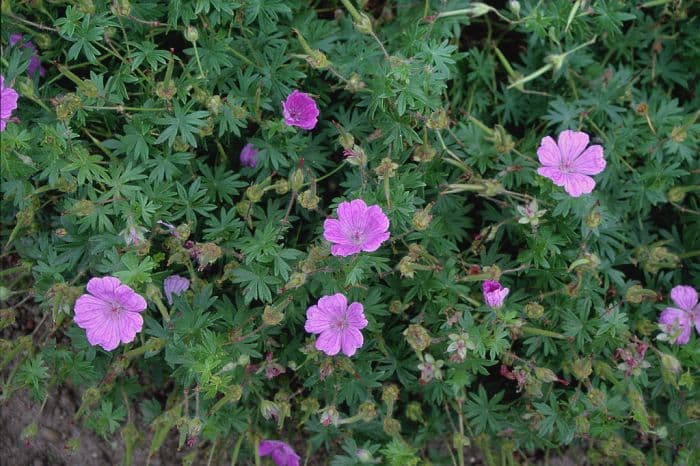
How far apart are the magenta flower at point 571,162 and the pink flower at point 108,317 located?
1350 millimetres

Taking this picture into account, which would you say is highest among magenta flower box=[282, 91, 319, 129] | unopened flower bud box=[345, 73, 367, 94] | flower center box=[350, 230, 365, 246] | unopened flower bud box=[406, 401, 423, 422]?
unopened flower bud box=[345, 73, 367, 94]

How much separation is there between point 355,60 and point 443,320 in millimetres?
958

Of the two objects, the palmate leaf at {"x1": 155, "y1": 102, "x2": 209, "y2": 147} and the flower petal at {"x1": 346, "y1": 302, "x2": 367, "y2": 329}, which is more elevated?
the palmate leaf at {"x1": 155, "y1": 102, "x2": 209, "y2": 147}

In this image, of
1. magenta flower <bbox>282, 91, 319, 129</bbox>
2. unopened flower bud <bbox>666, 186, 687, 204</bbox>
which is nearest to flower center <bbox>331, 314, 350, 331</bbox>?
magenta flower <bbox>282, 91, 319, 129</bbox>

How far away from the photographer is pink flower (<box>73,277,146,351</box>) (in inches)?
77.3

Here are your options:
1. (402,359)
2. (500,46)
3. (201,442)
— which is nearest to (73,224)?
(201,442)

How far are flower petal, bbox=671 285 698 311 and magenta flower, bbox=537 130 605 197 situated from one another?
1.83 ft

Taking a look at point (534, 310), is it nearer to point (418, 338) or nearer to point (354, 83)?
point (418, 338)

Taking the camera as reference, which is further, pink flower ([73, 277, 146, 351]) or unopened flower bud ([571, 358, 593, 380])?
unopened flower bud ([571, 358, 593, 380])

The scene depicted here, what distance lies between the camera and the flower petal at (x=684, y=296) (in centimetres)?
227

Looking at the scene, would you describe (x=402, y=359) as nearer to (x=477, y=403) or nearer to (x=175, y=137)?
(x=477, y=403)

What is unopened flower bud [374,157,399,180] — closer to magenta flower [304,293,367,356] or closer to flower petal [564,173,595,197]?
magenta flower [304,293,367,356]

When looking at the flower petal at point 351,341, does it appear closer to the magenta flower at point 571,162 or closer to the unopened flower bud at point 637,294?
the magenta flower at point 571,162

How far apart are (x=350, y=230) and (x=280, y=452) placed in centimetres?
91
